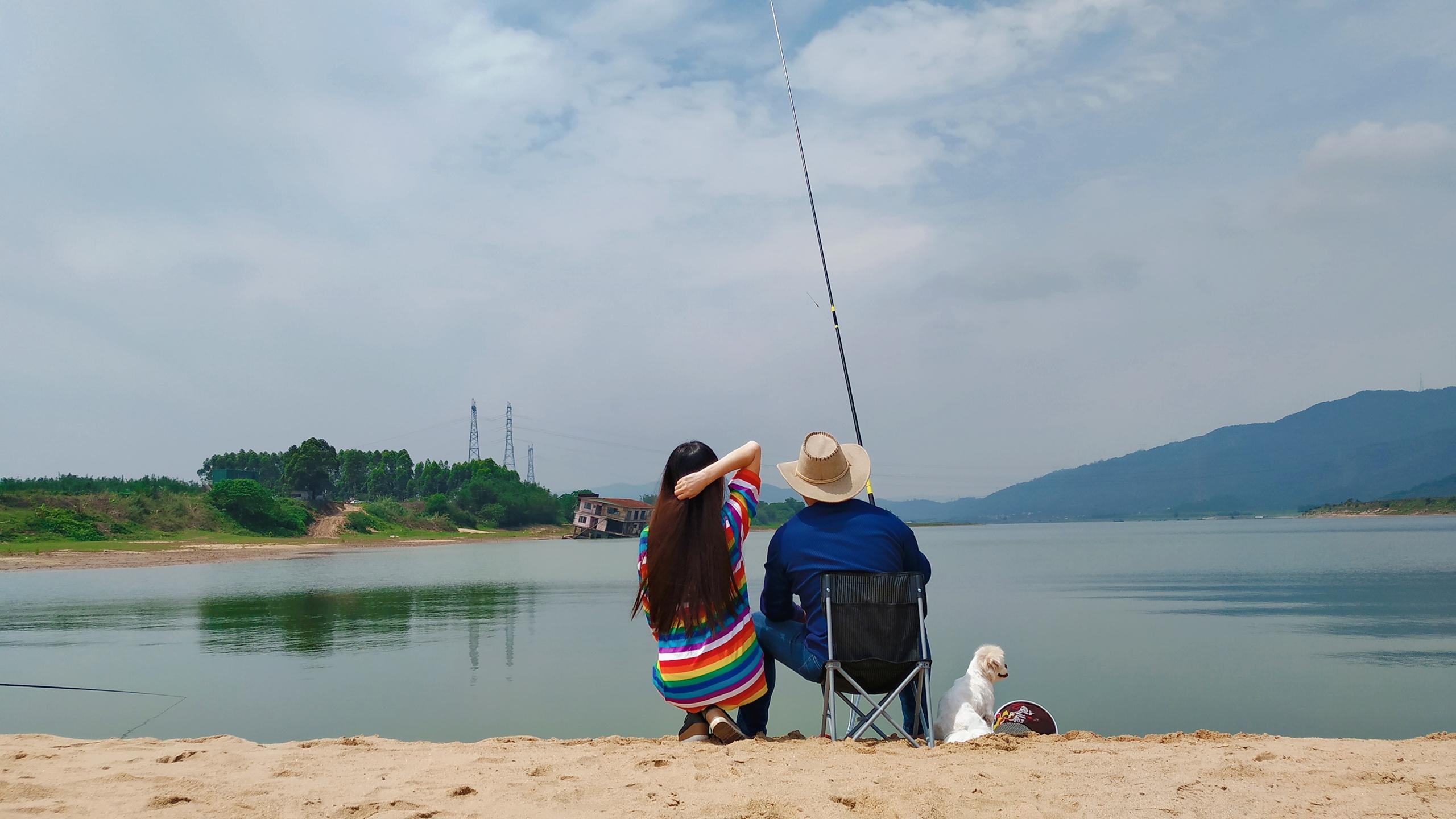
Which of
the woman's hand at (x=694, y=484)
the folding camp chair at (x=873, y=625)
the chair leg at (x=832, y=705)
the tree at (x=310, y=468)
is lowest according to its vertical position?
the chair leg at (x=832, y=705)

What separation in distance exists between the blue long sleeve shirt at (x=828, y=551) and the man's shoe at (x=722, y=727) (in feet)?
1.51

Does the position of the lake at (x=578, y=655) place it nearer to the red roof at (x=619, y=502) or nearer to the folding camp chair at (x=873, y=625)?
the folding camp chair at (x=873, y=625)

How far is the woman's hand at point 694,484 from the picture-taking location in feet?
12.2

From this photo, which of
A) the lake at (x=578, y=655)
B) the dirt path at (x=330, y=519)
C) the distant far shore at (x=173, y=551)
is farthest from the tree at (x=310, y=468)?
the lake at (x=578, y=655)

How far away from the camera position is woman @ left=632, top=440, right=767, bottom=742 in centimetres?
379

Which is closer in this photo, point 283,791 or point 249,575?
point 283,791

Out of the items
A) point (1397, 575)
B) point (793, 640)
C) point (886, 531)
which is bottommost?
point (1397, 575)

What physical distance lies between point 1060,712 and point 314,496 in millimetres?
73321

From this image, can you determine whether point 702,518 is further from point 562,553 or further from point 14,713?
point 562,553

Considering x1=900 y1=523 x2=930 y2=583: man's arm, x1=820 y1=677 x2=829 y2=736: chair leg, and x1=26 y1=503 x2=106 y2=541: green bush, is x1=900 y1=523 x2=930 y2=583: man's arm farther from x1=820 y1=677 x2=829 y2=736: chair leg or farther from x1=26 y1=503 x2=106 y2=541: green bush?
x1=26 y1=503 x2=106 y2=541: green bush

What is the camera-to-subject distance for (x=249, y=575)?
20891 mm

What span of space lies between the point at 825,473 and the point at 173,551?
33.9 m

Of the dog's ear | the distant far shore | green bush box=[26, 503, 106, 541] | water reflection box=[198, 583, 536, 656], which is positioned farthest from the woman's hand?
green bush box=[26, 503, 106, 541]

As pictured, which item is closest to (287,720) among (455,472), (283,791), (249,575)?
(283,791)
